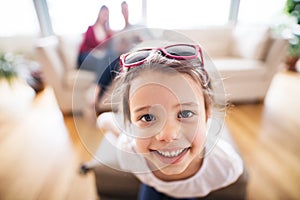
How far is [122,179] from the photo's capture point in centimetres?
57

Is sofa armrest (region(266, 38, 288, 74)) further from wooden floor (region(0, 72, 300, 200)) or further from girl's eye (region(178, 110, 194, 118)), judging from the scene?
girl's eye (region(178, 110, 194, 118))

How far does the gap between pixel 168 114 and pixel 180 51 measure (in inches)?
3.5

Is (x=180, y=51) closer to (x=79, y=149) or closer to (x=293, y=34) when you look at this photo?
(x=79, y=149)

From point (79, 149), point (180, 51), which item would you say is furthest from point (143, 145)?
point (79, 149)

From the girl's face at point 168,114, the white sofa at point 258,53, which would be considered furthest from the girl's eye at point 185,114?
the white sofa at point 258,53

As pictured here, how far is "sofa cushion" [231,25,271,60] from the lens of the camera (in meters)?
0.99

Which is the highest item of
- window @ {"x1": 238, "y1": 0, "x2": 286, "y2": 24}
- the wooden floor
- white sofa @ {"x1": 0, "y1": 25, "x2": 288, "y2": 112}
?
window @ {"x1": 238, "y1": 0, "x2": 286, "y2": 24}

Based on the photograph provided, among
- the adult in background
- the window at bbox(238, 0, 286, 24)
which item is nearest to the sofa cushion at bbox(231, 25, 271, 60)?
the window at bbox(238, 0, 286, 24)

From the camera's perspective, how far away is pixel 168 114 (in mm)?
267

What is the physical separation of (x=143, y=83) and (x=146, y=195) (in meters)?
0.33

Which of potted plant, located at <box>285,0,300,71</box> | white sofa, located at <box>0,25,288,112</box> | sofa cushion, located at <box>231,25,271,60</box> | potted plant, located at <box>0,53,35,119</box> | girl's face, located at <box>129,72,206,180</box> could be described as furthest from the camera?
sofa cushion, located at <box>231,25,271,60</box>

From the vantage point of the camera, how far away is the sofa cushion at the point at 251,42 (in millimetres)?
991

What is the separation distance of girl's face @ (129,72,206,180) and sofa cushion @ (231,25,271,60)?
2.56ft

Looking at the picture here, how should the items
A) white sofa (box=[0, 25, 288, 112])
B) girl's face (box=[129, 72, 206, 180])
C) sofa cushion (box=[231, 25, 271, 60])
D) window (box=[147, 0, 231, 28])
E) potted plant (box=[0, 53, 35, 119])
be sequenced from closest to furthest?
1. girl's face (box=[129, 72, 206, 180])
2. window (box=[147, 0, 231, 28])
3. potted plant (box=[0, 53, 35, 119])
4. white sofa (box=[0, 25, 288, 112])
5. sofa cushion (box=[231, 25, 271, 60])
